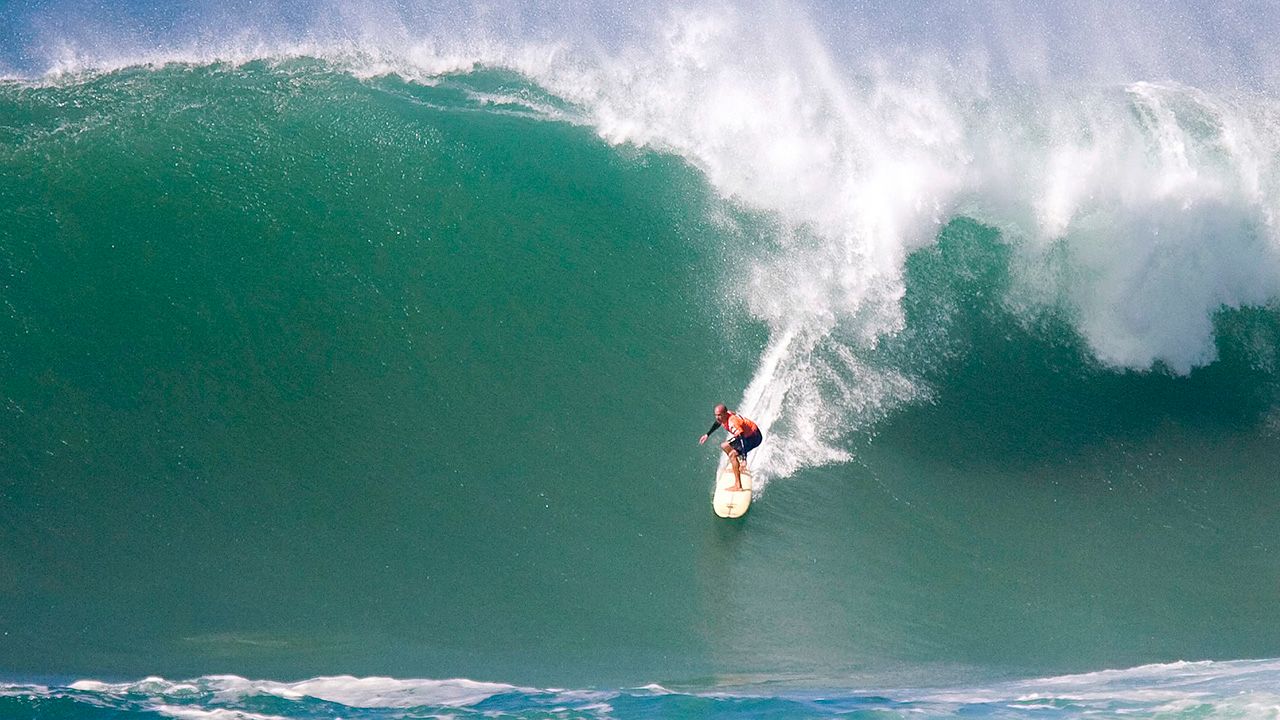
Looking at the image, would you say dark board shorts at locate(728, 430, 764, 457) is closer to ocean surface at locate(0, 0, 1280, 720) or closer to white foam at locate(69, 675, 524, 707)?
ocean surface at locate(0, 0, 1280, 720)

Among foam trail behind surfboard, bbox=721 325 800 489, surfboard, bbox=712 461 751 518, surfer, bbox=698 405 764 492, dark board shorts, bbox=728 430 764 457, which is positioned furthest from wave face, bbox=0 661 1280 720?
foam trail behind surfboard, bbox=721 325 800 489

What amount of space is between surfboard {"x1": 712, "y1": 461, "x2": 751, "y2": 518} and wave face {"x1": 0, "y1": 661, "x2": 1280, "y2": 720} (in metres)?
1.84

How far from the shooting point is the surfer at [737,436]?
1034 centimetres

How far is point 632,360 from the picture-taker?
11.8 meters

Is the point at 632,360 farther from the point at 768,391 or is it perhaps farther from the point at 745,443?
the point at 745,443

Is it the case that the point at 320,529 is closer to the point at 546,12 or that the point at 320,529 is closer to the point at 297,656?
the point at 297,656

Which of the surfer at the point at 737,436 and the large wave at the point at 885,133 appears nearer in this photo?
the surfer at the point at 737,436

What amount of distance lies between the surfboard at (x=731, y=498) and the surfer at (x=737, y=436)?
7 cm

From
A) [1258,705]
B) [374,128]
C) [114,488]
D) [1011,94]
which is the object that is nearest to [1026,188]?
[1011,94]

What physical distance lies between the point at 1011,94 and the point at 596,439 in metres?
8.20

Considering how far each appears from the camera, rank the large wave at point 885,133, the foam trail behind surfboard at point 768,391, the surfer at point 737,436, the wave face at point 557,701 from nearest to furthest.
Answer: the wave face at point 557,701 < the surfer at point 737,436 < the foam trail behind surfboard at point 768,391 < the large wave at point 885,133

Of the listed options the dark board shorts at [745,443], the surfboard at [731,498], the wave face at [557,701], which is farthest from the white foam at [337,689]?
the dark board shorts at [745,443]

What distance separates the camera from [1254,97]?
1449 cm

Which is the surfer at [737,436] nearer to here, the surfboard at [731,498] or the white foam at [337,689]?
the surfboard at [731,498]
